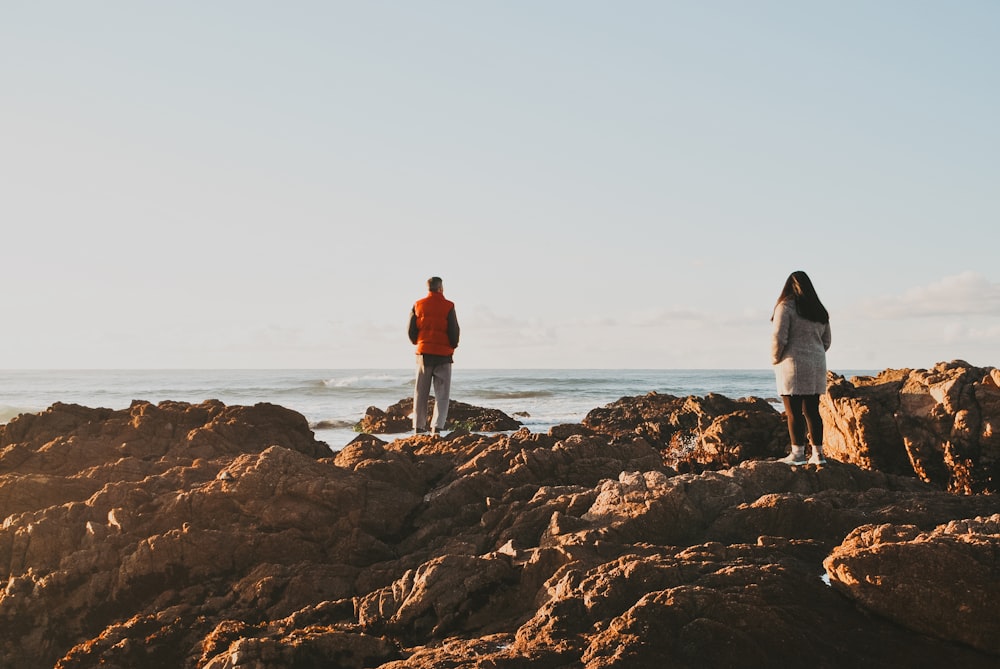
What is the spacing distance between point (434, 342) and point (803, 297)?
5626mm

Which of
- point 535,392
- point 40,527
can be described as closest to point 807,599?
point 40,527

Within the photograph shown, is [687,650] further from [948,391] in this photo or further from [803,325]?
[948,391]

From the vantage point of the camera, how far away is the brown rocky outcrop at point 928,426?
29.7ft

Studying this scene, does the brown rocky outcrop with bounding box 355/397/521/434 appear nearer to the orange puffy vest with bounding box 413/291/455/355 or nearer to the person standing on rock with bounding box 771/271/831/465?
the orange puffy vest with bounding box 413/291/455/355

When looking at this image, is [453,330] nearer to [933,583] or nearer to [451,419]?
[451,419]

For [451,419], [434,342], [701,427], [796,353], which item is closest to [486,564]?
[796,353]

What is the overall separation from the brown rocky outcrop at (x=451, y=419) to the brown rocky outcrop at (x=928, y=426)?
309 inches

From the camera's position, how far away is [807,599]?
401cm

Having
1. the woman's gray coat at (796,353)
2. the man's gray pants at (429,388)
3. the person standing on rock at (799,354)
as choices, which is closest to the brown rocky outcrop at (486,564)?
the person standing on rock at (799,354)

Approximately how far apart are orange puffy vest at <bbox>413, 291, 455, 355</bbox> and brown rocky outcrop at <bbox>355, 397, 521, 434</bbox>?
3.82 metres

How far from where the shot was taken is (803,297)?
872cm

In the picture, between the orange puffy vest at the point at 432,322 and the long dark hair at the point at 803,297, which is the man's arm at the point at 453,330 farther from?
the long dark hair at the point at 803,297

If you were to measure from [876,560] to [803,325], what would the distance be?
512 cm

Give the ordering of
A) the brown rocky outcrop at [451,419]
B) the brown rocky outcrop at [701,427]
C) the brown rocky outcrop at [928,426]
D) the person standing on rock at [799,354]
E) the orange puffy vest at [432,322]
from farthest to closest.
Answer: the brown rocky outcrop at [451,419]
the orange puffy vest at [432,322]
the brown rocky outcrop at [701,427]
the brown rocky outcrop at [928,426]
the person standing on rock at [799,354]
